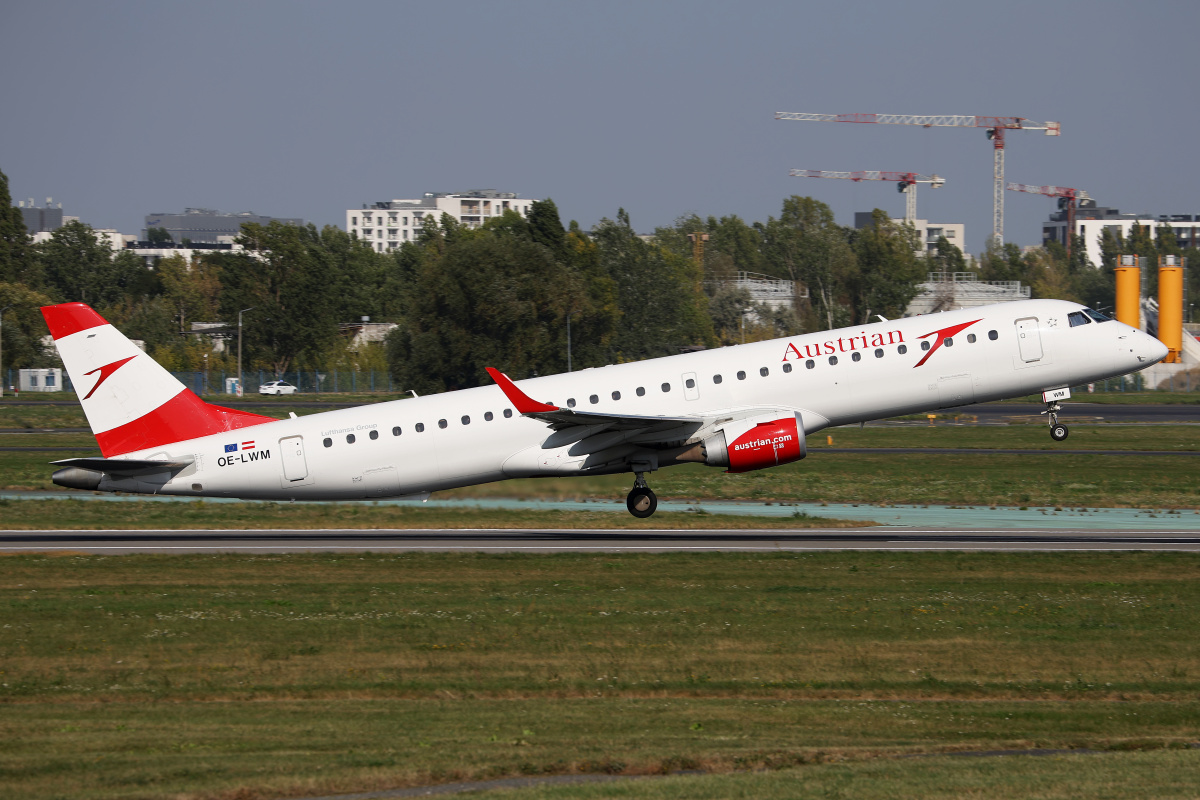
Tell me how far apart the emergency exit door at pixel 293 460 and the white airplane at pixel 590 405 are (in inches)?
1.5

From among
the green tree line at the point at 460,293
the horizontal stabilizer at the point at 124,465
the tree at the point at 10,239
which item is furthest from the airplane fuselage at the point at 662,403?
the tree at the point at 10,239

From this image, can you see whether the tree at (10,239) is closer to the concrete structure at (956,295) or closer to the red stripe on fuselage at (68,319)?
A: the concrete structure at (956,295)

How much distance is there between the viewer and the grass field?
42.8 feet

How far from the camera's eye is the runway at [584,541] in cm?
3073

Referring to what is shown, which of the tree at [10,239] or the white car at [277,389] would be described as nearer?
the white car at [277,389]

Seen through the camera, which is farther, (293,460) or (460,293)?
(460,293)

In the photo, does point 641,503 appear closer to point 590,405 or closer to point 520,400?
point 590,405

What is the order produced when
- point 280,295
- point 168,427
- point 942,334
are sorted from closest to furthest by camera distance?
1. point 942,334
2. point 168,427
3. point 280,295

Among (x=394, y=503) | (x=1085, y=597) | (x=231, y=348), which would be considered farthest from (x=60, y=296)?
(x=1085, y=597)

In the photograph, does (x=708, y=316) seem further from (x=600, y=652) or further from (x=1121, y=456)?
(x=600, y=652)

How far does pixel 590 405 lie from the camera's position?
3209cm

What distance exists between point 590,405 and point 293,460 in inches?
318

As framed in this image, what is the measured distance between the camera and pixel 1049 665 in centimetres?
1833

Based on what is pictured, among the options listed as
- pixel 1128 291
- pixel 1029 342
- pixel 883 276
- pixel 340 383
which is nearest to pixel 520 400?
pixel 1029 342
